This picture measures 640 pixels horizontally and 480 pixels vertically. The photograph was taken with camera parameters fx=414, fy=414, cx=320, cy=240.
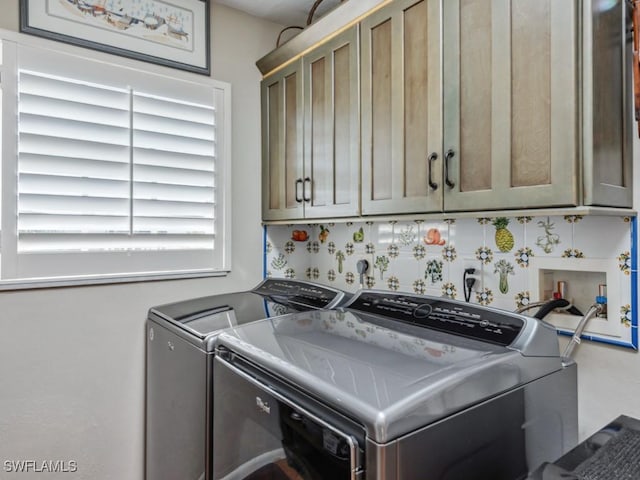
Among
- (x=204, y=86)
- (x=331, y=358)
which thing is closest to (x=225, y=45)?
(x=204, y=86)

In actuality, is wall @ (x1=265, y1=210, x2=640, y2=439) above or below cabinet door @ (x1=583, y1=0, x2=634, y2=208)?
below

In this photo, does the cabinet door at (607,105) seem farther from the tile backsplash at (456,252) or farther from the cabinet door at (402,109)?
the cabinet door at (402,109)

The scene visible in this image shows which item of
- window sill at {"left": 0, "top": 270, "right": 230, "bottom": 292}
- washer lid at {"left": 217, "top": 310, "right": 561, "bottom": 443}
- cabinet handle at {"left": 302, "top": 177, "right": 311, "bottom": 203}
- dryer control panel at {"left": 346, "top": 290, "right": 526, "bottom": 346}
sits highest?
cabinet handle at {"left": 302, "top": 177, "right": 311, "bottom": 203}

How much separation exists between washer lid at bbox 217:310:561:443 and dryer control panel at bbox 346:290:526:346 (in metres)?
0.04

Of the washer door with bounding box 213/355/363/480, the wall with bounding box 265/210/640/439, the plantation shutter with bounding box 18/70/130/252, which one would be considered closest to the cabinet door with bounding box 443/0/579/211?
the wall with bounding box 265/210/640/439

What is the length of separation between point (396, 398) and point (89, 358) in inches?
56.2

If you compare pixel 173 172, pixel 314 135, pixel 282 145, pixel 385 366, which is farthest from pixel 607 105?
pixel 173 172

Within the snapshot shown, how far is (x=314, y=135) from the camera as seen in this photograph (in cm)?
176

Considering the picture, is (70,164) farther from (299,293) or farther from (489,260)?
(489,260)

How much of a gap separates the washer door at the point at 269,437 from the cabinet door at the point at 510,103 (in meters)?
0.71

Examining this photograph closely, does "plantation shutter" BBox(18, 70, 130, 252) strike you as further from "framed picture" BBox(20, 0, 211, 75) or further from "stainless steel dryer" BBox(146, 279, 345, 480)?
"stainless steel dryer" BBox(146, 279, 345, 480)

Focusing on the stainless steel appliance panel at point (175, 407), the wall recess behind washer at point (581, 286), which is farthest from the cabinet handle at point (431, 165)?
the stainless steel appliance panel at point (175, 407)

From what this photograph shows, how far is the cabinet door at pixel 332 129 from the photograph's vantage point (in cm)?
155

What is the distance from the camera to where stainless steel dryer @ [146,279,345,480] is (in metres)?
1.37
